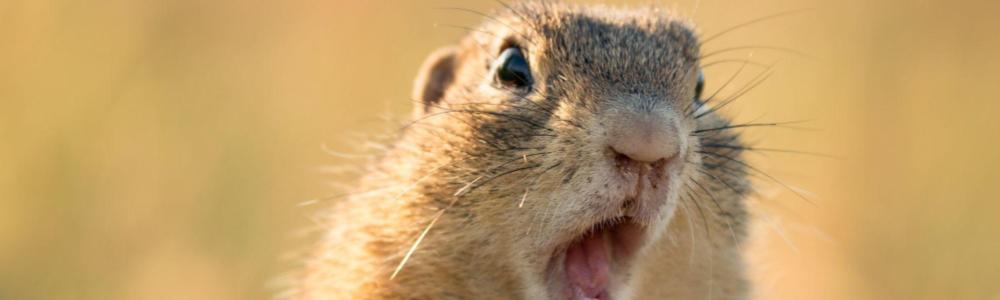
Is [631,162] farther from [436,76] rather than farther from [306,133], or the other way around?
[306,133]

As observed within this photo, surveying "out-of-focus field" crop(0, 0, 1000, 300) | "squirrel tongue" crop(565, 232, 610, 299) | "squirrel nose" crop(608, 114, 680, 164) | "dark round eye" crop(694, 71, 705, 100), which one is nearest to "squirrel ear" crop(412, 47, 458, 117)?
"out-of-focus field" crop(0, 0, 1000, 300)

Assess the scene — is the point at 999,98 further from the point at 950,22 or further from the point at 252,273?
the point at 252,273

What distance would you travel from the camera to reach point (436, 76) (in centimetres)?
718

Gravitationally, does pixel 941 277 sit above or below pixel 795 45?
below

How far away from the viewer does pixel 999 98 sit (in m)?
11.0

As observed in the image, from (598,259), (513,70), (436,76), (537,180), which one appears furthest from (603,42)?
(436,76)

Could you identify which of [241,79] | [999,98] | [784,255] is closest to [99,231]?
[241,79]

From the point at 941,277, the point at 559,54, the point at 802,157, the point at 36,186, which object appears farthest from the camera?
the point at 802,157

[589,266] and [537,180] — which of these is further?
[589,266]

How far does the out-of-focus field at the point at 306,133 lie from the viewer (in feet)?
27.4

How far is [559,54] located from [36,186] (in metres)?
3.84

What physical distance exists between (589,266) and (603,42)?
0.90m

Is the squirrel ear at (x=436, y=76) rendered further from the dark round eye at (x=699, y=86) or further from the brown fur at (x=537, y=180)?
the dark round eye at (x=699, y=86)

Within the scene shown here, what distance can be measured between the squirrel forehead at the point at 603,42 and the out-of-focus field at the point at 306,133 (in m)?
0.90
